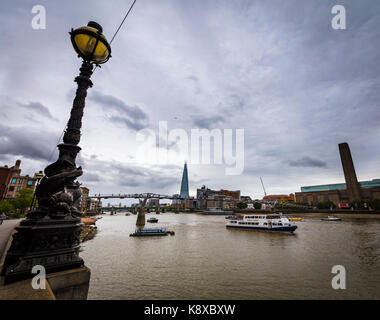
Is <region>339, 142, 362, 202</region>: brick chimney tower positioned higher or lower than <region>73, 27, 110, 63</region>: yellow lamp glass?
higher

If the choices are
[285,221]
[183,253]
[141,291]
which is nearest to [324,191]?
[285,221]

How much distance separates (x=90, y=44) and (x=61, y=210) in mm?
5819

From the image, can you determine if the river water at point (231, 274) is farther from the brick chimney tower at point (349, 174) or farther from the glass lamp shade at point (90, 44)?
the brick chimney tower at point (349, 174)

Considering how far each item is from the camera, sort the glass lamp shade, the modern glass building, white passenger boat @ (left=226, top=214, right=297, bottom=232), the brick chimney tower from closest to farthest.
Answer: the glass lamp shade
white passenger boat @ (left=226, top=214, right=297, bottom=232)
the brick chimney tower
the modern glass building

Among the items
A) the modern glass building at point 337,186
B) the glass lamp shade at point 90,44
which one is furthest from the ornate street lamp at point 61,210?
the modern glass building at point 337,186

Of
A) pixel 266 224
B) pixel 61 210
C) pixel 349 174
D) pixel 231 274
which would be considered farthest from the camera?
pixel 349 174

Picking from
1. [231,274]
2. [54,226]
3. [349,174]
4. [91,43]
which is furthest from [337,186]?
[54,226]

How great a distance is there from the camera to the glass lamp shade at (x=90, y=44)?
21.2 feet

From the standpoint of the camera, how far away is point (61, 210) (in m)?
5.56

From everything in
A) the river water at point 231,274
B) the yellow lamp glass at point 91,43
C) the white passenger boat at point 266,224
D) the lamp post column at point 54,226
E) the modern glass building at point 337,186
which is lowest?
the river water at point 231,274

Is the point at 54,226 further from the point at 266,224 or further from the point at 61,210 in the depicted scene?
the point at 266,224

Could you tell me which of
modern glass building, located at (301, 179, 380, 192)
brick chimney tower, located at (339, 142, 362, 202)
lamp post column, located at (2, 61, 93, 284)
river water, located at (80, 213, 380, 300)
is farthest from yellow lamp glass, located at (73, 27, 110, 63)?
modern glass building, located at (301, 179, 380, 192)

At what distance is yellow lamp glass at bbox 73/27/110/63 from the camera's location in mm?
6480

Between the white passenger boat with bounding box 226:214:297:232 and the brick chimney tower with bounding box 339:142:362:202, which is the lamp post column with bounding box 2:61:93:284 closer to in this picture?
the white passenger boat with bounding box 226:214:297:232
